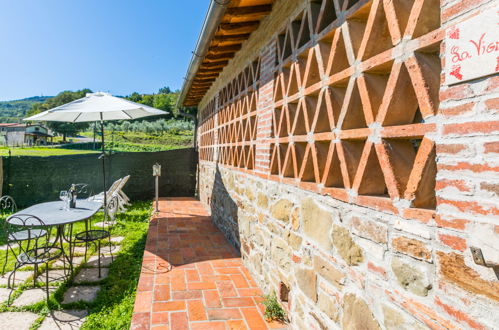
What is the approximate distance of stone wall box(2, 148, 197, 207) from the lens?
796 cm

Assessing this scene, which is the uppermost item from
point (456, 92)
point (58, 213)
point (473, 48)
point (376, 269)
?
point (473, 48)

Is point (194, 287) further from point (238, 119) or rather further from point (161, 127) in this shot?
point (161, 127)

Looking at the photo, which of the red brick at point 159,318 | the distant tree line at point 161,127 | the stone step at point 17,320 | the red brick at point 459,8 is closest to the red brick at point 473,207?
the red brick at point 459,8

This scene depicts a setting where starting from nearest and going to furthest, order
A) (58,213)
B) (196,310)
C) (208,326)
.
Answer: (208,326)
(196,310)
(58,213)

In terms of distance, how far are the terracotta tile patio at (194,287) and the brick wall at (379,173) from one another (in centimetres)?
37

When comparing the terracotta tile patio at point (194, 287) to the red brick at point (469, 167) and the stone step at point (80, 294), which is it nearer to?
the stone step at point (80, 294)

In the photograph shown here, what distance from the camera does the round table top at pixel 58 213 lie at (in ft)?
11.7

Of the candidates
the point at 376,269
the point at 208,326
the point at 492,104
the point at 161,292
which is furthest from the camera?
the point at 161,292

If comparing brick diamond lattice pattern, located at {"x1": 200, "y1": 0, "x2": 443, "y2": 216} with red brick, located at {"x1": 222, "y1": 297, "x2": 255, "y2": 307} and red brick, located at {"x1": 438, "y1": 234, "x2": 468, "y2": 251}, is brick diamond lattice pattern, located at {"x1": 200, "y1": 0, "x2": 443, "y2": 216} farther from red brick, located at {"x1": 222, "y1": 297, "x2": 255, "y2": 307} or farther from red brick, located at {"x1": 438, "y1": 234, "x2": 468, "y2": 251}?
red brick, located at {"x1": 222, "y1": 297, "x2": 255, "y2": 307}

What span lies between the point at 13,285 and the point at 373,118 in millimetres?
4317

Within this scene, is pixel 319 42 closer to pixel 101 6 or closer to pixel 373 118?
pixel 373 118

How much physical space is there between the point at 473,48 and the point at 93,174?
376 inches

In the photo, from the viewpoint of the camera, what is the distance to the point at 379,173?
5.67 ft

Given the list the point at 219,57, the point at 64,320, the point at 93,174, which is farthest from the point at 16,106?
the point at 64,320
